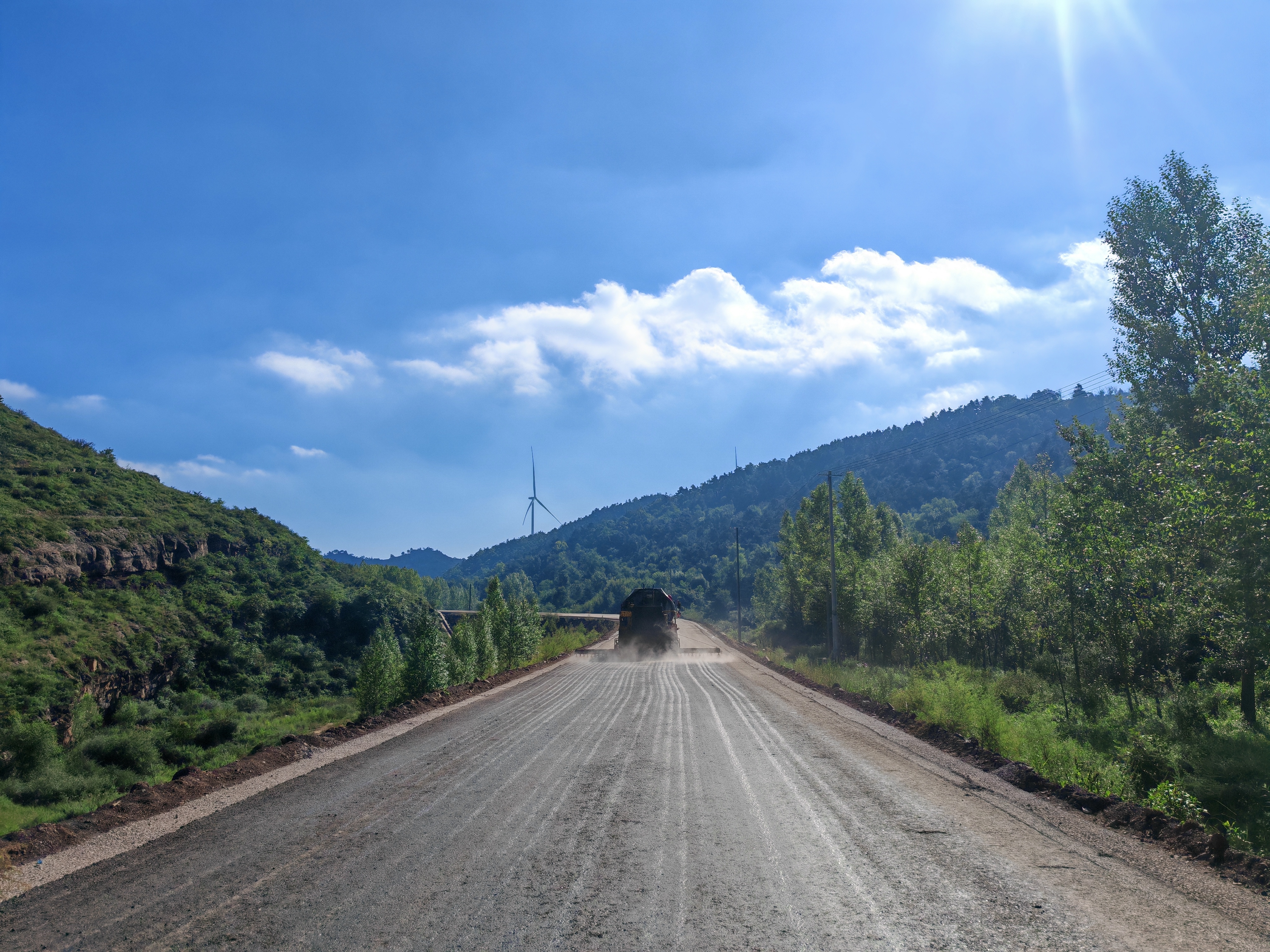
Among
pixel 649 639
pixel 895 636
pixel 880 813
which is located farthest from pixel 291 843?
pixel 895 636

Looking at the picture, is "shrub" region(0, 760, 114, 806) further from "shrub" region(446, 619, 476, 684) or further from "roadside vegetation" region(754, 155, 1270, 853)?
"roadside vegetation" region(754, 155, 1270, 853)

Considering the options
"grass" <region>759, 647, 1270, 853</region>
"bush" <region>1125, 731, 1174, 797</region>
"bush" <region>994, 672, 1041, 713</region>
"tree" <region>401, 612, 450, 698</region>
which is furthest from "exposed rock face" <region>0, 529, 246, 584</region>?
"bush" <region>1125, 731, 1174, 797</region>

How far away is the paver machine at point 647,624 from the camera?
3531 centimetres

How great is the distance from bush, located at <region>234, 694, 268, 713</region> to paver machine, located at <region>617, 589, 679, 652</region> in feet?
103

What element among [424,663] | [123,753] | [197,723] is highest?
[424,663]

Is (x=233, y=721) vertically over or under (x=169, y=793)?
under

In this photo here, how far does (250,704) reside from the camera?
48.4 meters

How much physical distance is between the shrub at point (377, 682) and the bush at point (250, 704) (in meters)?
36.1

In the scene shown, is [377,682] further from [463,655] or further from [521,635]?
[521,635]

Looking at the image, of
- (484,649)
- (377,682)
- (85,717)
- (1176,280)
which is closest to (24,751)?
(85,717)

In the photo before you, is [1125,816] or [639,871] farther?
[1125,816]

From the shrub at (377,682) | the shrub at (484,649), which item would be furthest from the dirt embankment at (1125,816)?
→ the shrub at (484,649)

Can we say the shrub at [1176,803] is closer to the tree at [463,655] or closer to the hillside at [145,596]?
the tree at [463,655]

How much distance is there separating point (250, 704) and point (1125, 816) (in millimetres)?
56073
